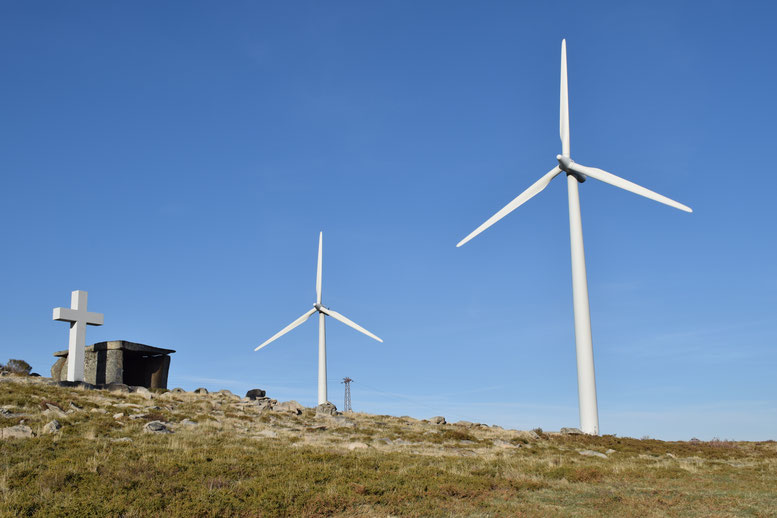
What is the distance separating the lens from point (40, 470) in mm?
20453

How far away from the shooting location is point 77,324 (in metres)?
47.9

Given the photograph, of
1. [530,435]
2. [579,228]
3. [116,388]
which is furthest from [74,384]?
[579,228]

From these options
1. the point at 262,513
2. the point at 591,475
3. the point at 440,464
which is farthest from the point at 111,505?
the point at 591,475

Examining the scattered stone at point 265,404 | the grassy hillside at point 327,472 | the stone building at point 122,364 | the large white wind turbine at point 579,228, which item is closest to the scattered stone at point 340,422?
the grassy hillside at point 327,472

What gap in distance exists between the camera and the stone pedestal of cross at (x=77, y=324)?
47031mm

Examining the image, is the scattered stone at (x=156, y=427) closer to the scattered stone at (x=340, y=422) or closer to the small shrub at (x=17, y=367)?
the scattered stone at (x=340, y=422)

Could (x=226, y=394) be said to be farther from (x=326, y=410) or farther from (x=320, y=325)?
(x=320, y=325)

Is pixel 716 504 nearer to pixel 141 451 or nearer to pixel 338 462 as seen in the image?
pixel 338 462

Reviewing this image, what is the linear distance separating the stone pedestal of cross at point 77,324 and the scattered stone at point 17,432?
20.7 m

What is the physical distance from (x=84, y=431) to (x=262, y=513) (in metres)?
14.9

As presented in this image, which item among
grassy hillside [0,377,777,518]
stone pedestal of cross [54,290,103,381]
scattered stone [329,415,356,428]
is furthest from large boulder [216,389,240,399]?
grassy hillside [0,377,777,518]

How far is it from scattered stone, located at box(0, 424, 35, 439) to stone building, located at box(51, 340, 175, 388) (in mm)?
26703

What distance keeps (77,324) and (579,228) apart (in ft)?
120

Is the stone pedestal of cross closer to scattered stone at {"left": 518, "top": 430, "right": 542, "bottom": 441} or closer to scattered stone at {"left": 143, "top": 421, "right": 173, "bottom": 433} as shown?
scattered stone at {"left": 143, "top": 421, "right": 173, "bottom": 433}
